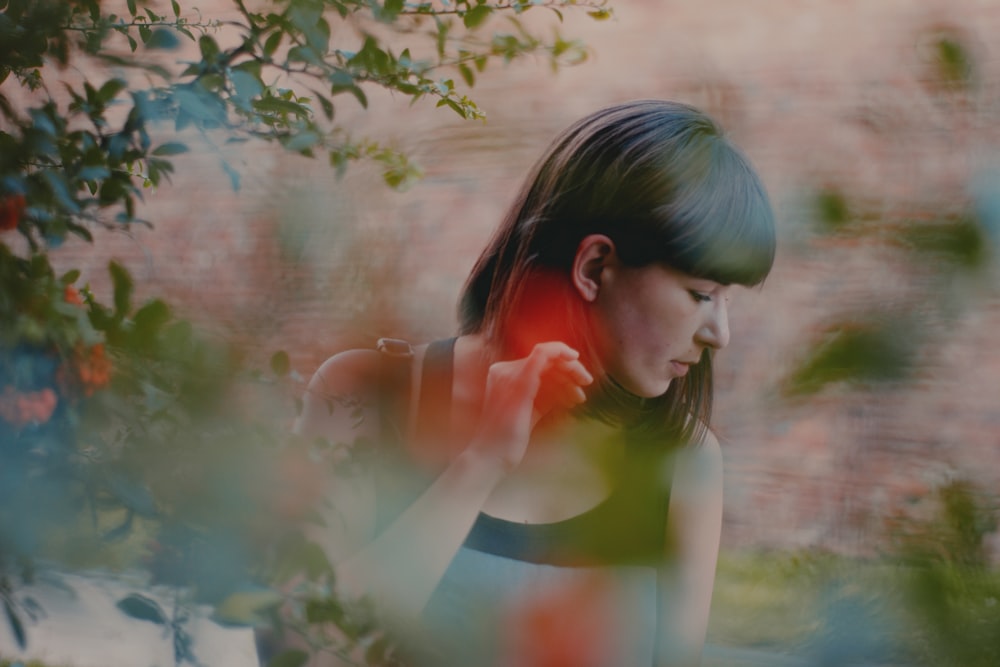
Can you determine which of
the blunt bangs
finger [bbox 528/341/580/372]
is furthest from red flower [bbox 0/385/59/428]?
finger [bbox 528/341/580/372]

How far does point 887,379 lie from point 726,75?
116 millimetres

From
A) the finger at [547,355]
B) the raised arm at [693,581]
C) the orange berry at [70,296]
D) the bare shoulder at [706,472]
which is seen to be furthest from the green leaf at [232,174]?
the raised arm at [693,581]

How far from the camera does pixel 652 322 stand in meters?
1.09

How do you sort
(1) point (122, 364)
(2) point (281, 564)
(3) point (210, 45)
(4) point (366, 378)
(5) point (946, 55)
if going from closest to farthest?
(5) point (946, 55) → (2) point (281, 564) → (1) point (122, 364) → (3) point (210, 45) → (4) point (366, 378)

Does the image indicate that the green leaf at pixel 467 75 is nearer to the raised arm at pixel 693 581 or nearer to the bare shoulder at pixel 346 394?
the bare shoulder at pixel 346 394

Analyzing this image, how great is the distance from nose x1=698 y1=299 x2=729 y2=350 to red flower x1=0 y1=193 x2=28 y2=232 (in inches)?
21.6

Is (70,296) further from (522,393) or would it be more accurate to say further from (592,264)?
(592,264)

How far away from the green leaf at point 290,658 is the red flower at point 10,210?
338mm

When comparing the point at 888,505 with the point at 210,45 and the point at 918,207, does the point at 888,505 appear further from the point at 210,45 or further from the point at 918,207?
the point at 210,45

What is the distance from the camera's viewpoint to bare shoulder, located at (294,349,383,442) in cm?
94

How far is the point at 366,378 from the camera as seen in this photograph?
142 centimetres

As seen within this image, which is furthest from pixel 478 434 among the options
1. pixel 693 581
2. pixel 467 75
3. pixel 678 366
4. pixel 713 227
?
pixel 713 227

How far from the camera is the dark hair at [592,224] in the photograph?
0.98 m

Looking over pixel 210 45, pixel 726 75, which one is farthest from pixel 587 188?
pixel 726 75
